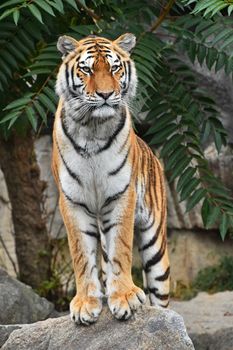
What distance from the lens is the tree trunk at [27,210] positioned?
9.34m

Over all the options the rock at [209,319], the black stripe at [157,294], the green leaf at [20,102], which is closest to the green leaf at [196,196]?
the black stripe at [157,294]

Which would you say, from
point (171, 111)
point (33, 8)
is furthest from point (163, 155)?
point (33, 8)

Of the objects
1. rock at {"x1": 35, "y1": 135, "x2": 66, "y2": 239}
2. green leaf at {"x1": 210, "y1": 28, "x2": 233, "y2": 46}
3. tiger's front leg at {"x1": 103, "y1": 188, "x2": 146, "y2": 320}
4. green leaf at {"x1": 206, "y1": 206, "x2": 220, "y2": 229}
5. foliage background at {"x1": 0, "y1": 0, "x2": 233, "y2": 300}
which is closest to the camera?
tiger's front leg at {"x1": 103, "y1": 188, "x2": 146, "y2": 320}

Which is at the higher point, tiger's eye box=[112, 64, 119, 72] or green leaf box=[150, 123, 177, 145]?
tiger's eye box=[112, 64, 119, 72]

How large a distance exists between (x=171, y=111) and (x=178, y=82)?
15.3 inches

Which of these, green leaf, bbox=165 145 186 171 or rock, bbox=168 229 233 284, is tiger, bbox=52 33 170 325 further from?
rock, bbox=168 229 233 284

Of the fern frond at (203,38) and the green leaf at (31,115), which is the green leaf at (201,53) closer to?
the fern frond at (203,38)

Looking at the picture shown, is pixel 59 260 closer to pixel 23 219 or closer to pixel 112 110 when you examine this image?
pixel 23 219

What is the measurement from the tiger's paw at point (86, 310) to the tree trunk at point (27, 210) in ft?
11.9

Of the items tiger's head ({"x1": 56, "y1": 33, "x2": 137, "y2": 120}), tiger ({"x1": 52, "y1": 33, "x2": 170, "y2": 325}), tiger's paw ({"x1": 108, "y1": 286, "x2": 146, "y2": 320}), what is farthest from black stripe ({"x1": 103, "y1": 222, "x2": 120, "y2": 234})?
tiger's head ({"x1": 56, "y1": 33, "x2": 137, "y2": 120})

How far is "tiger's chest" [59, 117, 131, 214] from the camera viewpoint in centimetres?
584

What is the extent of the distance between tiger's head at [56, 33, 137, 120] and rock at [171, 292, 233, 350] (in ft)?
8.46

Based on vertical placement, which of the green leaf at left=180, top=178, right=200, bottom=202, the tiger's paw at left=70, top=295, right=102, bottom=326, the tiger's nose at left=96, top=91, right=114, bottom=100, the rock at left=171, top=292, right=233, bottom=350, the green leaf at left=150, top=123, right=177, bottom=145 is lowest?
the rock at left=171, top=292, right=233, bottom=350

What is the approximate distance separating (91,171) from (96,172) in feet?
0.09
